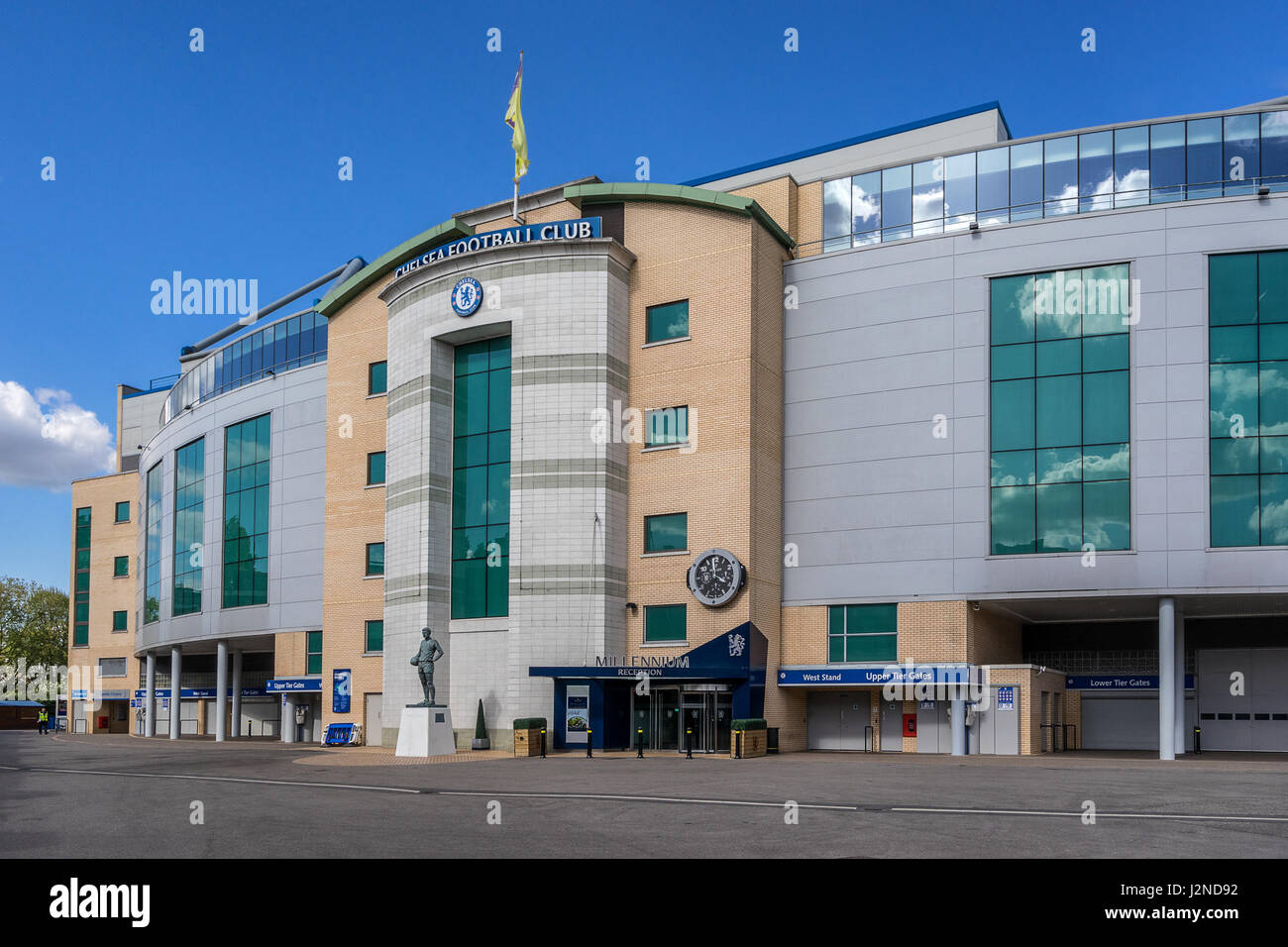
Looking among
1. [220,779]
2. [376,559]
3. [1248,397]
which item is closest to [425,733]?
[220,779]

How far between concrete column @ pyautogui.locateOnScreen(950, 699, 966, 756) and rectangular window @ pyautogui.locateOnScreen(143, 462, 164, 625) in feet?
166

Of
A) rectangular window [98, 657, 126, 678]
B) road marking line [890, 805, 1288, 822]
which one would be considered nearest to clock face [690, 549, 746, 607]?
road marking line [890, 805, 1288, 822]

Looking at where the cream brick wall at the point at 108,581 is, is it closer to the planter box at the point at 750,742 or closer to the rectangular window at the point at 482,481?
the rectangular window at the point at 482,481

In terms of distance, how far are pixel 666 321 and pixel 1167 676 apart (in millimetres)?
A: 22063

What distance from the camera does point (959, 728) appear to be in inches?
1639

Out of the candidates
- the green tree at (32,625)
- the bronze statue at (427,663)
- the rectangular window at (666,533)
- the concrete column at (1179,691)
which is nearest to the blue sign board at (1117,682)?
the concrete column at (1179,691)

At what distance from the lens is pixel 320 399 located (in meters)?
58.6

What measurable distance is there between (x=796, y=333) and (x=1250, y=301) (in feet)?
52.7

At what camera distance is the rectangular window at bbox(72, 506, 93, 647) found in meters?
88.6

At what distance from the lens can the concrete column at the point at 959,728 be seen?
1636 inches

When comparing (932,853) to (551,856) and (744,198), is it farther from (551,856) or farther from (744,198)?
(744,198)

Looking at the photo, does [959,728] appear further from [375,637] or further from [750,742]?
[375,637]

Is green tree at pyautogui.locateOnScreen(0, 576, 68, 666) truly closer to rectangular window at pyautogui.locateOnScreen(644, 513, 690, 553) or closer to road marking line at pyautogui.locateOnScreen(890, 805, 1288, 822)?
rectangular window at pyautogui.locateOnScreen(644, 513, 690, 553)

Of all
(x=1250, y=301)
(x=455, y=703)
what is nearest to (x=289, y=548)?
(x=455, y=703)
